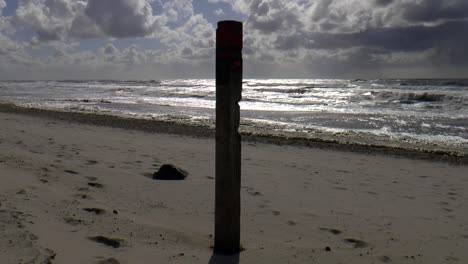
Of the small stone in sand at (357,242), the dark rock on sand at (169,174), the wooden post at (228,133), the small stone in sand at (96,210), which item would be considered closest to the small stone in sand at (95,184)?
the dark rock on sand at (169,174)

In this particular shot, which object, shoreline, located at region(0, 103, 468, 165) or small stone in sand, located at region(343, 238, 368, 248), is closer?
small stone in sand, located at region(343, 238, 368, 248)

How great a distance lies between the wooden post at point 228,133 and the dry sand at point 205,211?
22cm

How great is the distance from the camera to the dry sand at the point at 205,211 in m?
3.53

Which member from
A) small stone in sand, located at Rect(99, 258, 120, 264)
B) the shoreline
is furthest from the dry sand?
the shoreline

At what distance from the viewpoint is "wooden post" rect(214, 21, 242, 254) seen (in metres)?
3.27

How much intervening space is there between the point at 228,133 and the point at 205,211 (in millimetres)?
1634

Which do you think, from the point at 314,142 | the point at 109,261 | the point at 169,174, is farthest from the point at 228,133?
the point at 314,142

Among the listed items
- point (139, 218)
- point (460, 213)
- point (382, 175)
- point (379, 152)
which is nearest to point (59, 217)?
point (139, 218)

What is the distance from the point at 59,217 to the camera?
13.3ft

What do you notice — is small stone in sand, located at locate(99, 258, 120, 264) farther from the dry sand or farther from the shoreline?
the shoreline

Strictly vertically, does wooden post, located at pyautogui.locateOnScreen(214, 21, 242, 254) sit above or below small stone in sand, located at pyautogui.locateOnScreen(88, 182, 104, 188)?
above

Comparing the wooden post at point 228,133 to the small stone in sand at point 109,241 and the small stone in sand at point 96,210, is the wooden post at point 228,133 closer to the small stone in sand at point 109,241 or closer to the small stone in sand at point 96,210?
the small stone in sand at point 109,241

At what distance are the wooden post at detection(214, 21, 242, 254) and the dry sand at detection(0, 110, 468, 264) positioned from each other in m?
0.22

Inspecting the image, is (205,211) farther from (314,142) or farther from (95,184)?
(314,142)
